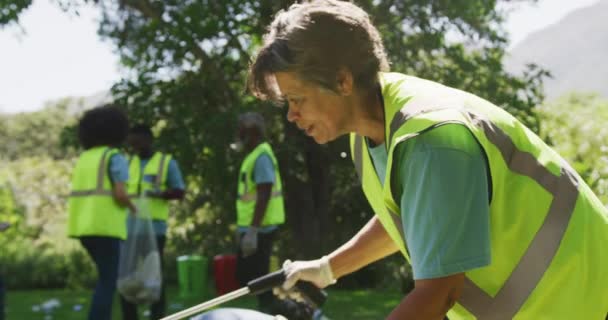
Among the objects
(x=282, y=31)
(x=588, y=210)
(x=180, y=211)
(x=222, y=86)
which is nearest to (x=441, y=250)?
(x=588, y=210)

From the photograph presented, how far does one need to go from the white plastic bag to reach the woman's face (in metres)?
4.62

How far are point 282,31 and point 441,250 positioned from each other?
0.59 metres

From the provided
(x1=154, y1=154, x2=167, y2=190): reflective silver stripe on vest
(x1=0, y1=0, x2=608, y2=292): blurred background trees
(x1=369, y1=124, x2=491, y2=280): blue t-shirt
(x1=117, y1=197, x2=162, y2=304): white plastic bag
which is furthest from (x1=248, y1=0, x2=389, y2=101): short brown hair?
(x1=0, y1=0, x2=608, y2=292): blurred background trees

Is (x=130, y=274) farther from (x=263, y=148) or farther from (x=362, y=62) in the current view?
(x=362, y=62)

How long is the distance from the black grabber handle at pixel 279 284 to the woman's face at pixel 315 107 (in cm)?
74

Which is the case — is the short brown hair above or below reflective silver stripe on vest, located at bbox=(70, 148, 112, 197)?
above

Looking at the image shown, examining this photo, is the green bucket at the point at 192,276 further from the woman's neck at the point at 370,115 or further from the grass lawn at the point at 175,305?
the woman's neck at the point at 370,115

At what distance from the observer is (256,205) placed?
6.59m

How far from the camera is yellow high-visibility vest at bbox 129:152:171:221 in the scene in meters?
6.96

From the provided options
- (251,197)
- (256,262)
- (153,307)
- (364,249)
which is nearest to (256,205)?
(251,197)

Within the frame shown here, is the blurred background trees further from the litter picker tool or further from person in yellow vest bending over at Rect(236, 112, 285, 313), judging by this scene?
the litter picker tool

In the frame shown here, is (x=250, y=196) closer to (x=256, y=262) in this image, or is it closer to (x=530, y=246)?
(x=256, y=262)

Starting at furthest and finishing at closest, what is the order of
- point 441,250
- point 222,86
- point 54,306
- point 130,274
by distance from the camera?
point 222,86
point 54,306
point 130,274
point 441,250

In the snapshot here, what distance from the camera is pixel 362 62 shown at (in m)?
1.99
